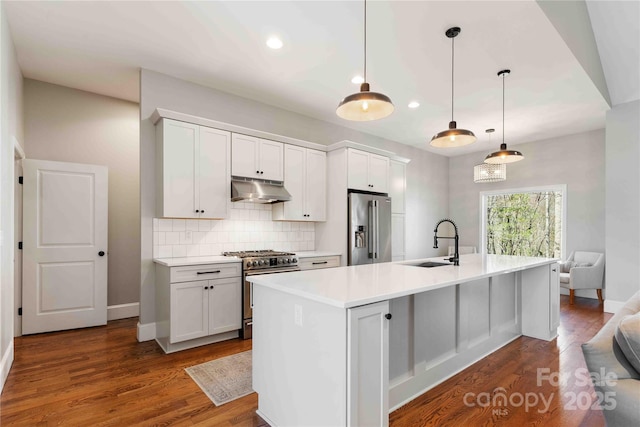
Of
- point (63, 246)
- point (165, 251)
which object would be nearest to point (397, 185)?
point (165, 251)

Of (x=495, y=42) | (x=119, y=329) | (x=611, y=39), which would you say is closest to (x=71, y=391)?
(x=119, y=329)

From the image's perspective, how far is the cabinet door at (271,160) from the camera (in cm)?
432

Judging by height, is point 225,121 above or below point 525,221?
above

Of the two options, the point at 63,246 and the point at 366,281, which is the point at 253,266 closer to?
the point at 366,281

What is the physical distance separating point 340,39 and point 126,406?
342cm

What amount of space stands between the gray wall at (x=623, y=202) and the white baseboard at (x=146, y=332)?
6.10 m

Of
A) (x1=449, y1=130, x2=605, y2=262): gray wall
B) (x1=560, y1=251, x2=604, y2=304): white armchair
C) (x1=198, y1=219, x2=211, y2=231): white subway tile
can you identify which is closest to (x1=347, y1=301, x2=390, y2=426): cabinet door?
(x1=198, y1=219, x2=211, y2=231): white subway tile

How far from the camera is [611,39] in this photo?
13.2ft

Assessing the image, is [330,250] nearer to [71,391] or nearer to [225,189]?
[225,189]

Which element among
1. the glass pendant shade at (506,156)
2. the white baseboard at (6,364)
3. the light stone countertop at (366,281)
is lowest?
the white baseboard at (6,364)

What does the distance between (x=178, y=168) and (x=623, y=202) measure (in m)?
5.87

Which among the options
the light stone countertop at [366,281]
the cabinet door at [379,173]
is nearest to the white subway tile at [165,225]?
the light stone countertop at [366,281]

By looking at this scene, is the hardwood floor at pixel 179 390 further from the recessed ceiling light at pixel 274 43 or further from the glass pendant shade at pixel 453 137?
the recessed ceiling light at pixel 274 43

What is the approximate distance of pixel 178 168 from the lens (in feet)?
12.0
